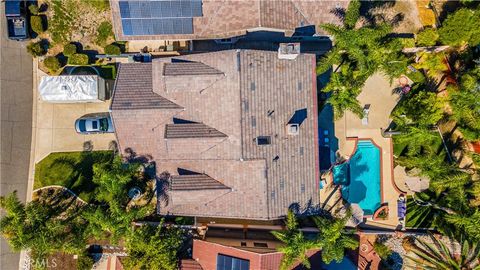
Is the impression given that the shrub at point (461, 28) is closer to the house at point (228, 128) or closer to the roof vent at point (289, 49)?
the house at point (228, 128)

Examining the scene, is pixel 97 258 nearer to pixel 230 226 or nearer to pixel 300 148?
pixel 230 226

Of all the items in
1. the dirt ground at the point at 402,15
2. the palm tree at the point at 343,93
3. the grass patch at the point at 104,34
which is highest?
the dirt ground at the point at 402,15

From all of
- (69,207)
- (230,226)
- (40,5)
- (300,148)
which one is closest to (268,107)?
(300,148)

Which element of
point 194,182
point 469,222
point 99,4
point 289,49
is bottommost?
point 469,222

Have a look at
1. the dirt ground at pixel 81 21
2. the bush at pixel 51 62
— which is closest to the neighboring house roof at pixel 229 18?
the dirt ground at pixel 81 21

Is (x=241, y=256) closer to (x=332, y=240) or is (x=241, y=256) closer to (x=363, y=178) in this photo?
(x=332, y=240)

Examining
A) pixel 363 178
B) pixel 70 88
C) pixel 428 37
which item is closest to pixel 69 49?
pixel 70 88
